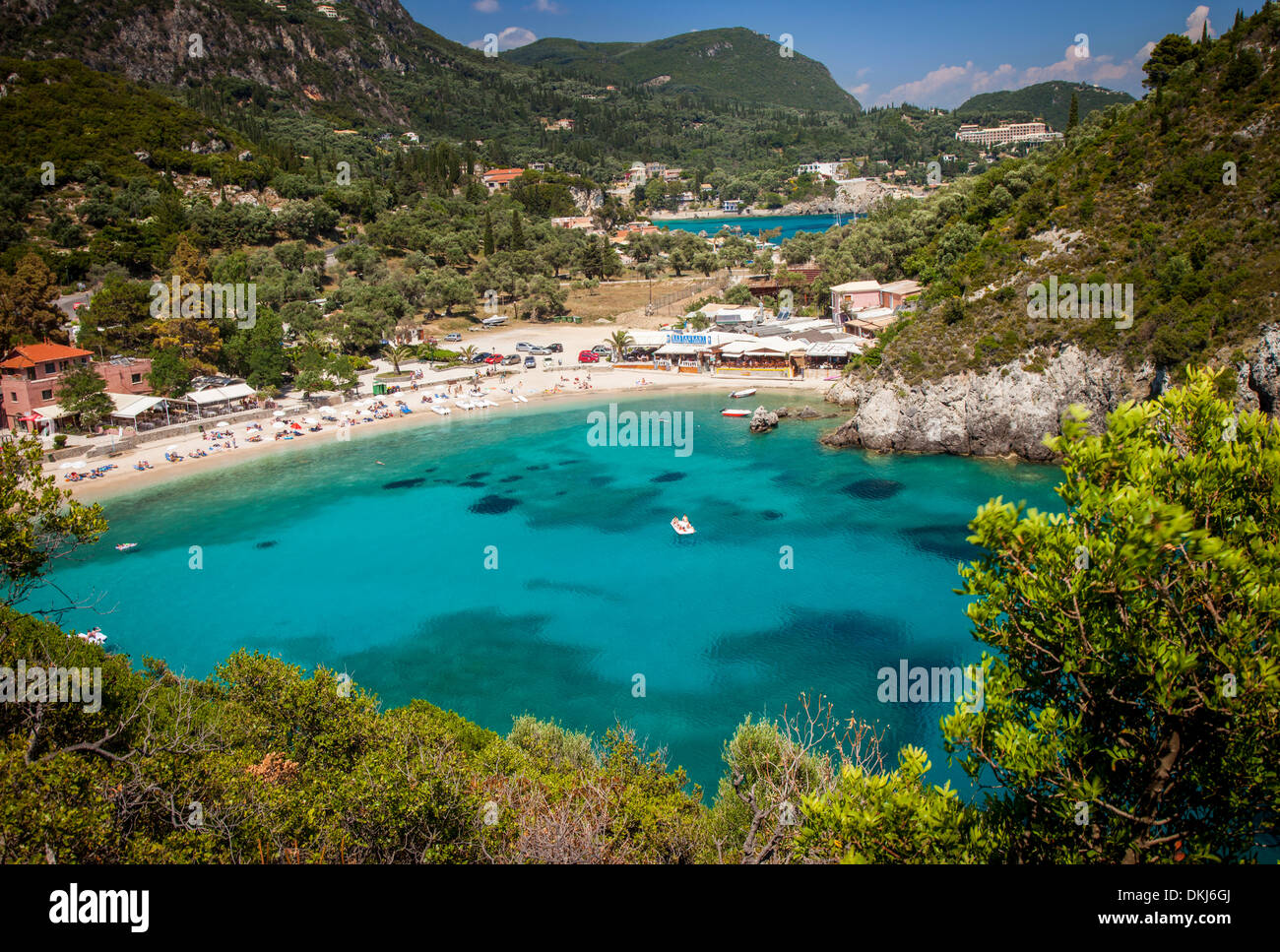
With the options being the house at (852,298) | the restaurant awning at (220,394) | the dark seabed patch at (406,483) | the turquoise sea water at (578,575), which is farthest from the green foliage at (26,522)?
the house at (852,298)

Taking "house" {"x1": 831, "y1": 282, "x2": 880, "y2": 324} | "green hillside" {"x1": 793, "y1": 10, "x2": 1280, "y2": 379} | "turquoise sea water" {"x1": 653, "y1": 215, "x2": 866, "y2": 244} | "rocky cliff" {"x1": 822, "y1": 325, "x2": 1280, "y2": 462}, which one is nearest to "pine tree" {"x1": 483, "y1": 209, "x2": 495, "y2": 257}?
"house" {"x1": 831, "y1": 282, "x2": 880, "y2": 324}

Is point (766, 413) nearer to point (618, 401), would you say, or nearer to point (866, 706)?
point (618, 401)

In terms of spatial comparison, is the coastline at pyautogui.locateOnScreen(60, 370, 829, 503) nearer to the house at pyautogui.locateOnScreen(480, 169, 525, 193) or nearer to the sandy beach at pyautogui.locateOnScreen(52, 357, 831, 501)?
the sandy beach at pyautogui.locateOnScreen(52, 357, 831, 501)

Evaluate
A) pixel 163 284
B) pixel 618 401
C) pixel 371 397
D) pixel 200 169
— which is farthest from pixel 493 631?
pixel 200 169

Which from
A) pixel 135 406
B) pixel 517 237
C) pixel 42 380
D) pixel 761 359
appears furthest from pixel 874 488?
pixel 517 237

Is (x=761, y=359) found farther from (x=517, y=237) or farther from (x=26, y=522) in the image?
(x=26, y=522)

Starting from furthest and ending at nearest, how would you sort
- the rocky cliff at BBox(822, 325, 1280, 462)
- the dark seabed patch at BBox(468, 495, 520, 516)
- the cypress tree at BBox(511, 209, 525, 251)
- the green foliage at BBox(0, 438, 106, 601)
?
1. the cypress tree at BBox(511, 209, 525, 251)
2. the rocky cliff at BBox(822, 325, 1280, 462)
3. the dark seabed patch at BBox(468, 495, 520, 516)
4. the green foliage at BBox(0, 438, 106, 601)
